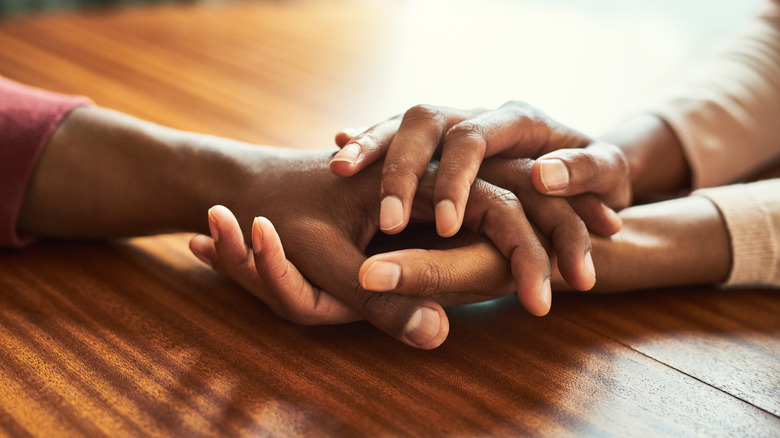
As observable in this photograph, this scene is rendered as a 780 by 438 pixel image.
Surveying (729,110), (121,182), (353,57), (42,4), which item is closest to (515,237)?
(121,182)

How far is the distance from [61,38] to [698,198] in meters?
1.19

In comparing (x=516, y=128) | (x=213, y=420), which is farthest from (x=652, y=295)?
(x=213, y=420)

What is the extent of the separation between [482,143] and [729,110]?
1.71ft

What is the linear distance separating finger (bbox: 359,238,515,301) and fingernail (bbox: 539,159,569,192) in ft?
0.27

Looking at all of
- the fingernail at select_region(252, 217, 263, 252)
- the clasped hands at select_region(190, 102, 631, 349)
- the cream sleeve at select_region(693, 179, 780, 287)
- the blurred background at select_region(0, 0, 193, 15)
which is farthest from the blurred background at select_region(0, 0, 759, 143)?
the fingernail at select_region(252, 217, 263, 252)

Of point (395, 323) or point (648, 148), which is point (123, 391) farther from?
point (648, 148)

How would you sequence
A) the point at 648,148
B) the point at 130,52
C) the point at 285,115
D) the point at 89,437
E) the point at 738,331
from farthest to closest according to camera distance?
the point at 130,52 < the point at 285,115 < the point at 648,148 < the point at 738,331 < the point at 89,437

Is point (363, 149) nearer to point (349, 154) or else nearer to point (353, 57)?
point (349, 154)

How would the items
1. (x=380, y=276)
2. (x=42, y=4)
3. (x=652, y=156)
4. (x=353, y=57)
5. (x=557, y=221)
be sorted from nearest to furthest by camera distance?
(x=380, y=276)
(x=557, y=221)
(x=652, y=156)
(x=353, y=57)
(x=42, y=4)

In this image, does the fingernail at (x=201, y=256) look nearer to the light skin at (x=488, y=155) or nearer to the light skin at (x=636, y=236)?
the light skin at (x=636, y=236)

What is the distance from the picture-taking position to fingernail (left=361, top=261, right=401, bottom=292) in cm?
50

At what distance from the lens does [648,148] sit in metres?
0.87

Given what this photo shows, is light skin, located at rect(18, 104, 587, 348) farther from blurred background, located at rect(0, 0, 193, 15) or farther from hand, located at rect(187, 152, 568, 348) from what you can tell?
blurred background, located at rect(0, 0, 193, 15)

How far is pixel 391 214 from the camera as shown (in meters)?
0.54
